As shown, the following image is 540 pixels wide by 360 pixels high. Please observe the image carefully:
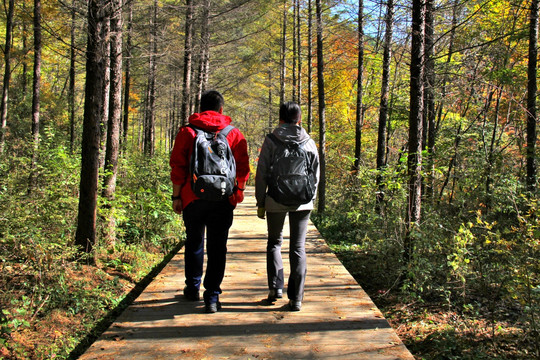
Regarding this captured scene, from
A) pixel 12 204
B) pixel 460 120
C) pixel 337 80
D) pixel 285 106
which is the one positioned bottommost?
pixel 12 204

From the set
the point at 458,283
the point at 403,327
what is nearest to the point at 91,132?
the point at 403,327

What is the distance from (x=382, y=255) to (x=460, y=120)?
20.8 ft

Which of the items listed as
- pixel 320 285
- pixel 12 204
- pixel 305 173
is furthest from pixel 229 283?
pixel 12 204

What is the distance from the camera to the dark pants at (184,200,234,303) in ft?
12.4

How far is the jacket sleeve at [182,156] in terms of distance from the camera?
378 cm

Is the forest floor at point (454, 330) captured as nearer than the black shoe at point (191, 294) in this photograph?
Yes

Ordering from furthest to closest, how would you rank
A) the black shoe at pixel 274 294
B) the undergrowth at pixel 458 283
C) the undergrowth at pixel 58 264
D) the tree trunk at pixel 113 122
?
1. the tree trunk at pixel 113 122
2. the black shoe at pixel 274 294
3. the undergrowth at pixel 458 283
4. the undergrowth at pixel 58 264

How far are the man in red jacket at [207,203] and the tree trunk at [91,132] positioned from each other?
2.08 meters

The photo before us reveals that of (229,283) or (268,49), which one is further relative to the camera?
(268,49)

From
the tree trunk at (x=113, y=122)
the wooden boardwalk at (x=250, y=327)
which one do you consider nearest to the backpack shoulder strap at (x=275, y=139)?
the wooden boardwalk at (x=250, y=327)

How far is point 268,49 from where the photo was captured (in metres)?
23.9

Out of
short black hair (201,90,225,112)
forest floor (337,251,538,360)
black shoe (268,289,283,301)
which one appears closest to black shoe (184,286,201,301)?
black shoe (268,289,283,301)

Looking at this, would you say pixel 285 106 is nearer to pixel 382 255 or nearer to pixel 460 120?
pixel 382 255

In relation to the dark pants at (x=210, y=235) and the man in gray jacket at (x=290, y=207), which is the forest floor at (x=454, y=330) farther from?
the dark pants at (x=210, y=235)
